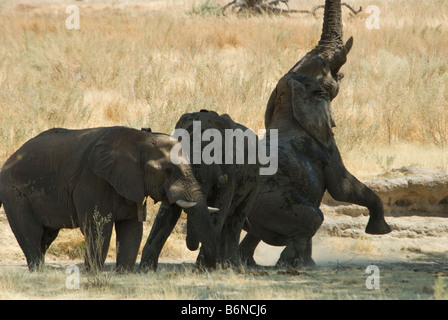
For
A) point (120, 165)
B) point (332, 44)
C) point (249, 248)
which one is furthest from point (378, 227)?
point (120, 165)

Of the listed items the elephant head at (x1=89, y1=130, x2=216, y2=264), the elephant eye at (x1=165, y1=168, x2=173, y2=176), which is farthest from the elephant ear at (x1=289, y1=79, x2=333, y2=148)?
the elephant eye at (x1=165, y1=168, x2=173, y2=176)

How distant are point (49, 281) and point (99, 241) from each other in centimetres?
77

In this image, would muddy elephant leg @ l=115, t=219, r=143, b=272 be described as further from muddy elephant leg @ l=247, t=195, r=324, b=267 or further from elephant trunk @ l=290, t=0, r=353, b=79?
elephant trunk @ l=290, t=0, r=353, b=79

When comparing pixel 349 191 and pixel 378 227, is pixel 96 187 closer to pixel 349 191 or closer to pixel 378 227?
pixel 349 191

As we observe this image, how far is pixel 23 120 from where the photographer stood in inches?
554

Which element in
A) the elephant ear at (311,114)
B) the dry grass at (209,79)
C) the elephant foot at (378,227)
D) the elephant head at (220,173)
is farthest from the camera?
the dry grass at (209,79)

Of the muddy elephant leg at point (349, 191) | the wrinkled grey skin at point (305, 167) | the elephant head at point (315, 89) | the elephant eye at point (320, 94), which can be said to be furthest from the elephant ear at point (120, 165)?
the elephant eye at point (320, 94)

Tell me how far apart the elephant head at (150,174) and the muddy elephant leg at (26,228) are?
0.99 metres

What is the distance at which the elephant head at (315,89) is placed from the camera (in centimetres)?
1005

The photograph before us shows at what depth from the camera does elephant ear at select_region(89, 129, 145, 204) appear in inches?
329

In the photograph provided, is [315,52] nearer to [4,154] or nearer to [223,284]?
[223,284]

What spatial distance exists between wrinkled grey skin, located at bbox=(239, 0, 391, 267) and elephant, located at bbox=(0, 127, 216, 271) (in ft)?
4.33

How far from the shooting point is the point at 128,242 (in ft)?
28.8

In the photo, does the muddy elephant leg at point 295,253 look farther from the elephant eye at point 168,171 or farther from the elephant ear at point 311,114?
the elephant eye at point 168,171
